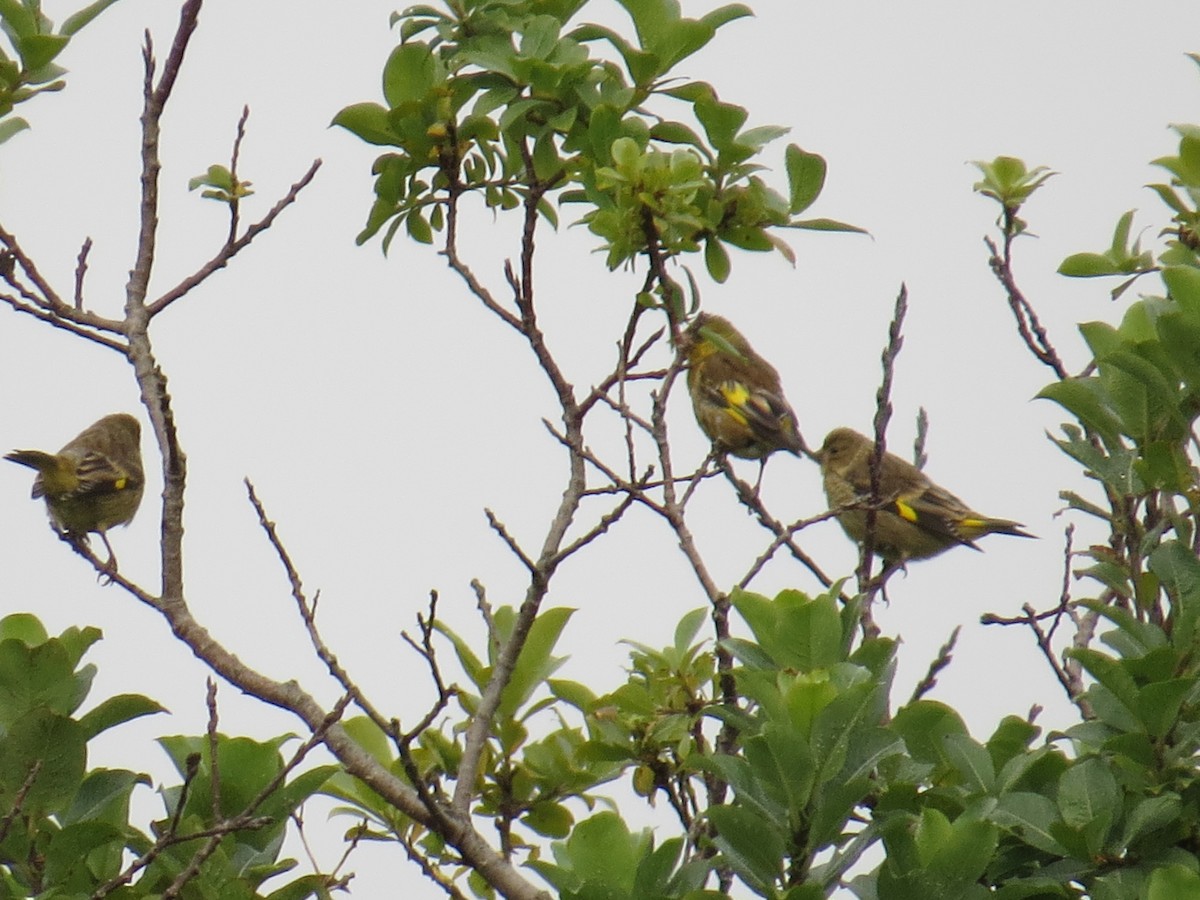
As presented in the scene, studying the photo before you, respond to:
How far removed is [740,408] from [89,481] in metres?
4.41

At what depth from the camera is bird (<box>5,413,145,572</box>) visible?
9.73 m

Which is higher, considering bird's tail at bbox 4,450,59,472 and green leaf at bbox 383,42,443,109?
bird's tail at bbox 4,450,59,472

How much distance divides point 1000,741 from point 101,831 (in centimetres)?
191

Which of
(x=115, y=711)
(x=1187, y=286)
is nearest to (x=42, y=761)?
(x=115, y=711)

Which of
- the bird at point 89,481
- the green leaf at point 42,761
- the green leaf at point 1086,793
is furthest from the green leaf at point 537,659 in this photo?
the bird at point 89,481

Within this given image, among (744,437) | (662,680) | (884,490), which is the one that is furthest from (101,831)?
(884,490)

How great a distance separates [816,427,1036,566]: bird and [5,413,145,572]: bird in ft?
16.3

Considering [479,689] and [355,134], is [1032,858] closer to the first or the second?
[479,689]

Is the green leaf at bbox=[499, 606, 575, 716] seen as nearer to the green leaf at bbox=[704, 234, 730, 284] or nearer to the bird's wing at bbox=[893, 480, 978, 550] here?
the green leaf at bbox=[704, 234, 730, 284]

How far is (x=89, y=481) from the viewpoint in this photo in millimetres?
9852

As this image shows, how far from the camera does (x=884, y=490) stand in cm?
1028

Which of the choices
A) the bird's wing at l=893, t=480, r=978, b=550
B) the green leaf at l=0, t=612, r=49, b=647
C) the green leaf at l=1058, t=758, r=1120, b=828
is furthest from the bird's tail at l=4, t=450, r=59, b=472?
the green leaf at l=1058, t=758, r=1120, b=828

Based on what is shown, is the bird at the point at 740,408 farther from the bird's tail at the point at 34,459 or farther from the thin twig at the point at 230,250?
the thin twig at the point at 230,250

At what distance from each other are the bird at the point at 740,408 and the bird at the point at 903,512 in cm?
40
